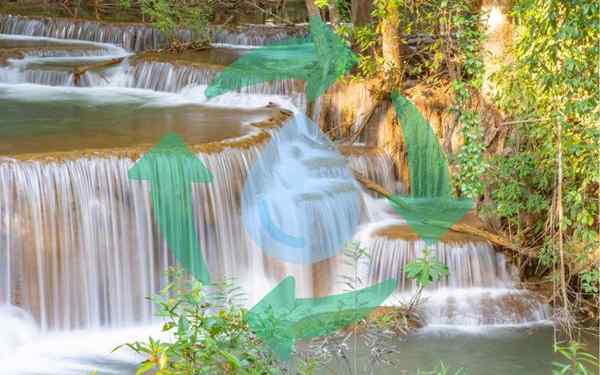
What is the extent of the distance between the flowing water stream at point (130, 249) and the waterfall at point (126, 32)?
4695 mm

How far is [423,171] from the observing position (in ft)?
36.2

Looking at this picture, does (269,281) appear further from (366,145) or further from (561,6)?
(561,6)

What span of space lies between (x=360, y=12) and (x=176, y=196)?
4.55 m

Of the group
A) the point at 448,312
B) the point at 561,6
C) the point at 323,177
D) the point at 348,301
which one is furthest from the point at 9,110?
the point at 561,6

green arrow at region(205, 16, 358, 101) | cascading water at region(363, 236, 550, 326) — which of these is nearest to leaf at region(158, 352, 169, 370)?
cascading water at region(363, 236, 550, 326)

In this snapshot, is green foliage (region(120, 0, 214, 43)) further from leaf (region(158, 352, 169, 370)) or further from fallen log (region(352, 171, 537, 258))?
leaf (region(158, 352, 169, 370))

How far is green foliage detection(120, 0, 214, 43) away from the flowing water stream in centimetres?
416

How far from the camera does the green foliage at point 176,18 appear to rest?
51.7 feet

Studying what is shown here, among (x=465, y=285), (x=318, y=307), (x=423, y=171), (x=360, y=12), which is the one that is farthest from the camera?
(x=360, y=12)

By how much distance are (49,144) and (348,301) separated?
3128mm

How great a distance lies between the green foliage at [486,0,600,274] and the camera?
7961 mm

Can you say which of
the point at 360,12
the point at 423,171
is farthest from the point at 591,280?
the point at 360,12

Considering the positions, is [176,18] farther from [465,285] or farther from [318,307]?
[465,285]

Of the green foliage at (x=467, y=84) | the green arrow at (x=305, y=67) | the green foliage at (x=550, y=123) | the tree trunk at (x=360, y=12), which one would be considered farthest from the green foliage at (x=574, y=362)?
the tree trunk at (x=360, y=12)
